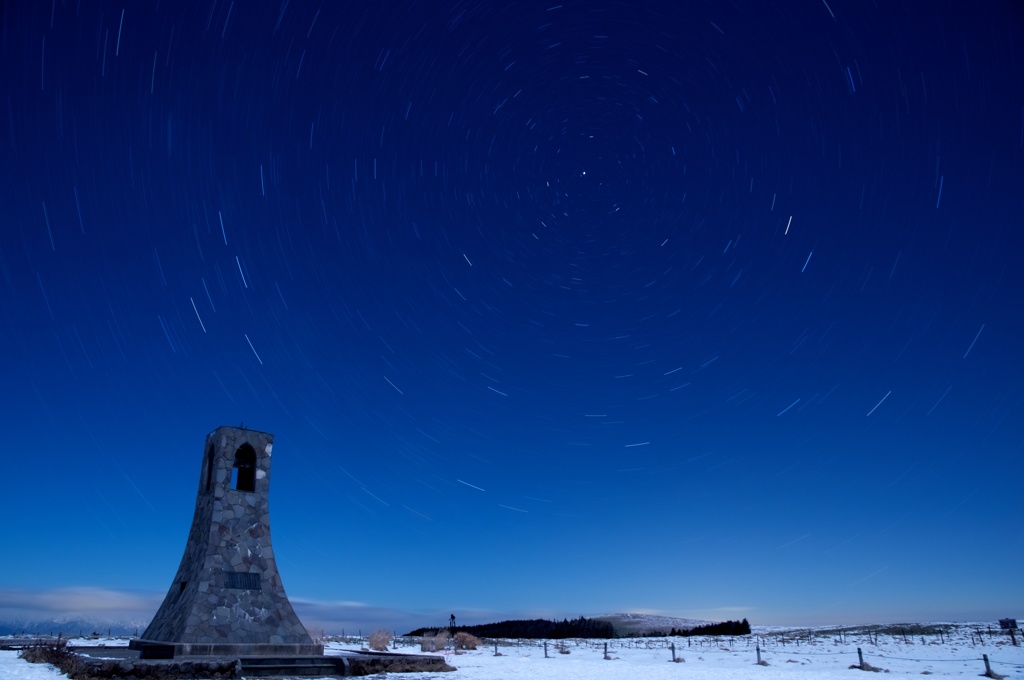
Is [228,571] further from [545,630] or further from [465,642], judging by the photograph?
[545,630]

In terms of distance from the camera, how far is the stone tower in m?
22.3

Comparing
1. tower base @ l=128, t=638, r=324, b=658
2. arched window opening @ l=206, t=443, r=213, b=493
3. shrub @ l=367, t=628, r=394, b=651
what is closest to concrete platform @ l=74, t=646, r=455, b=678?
tower base @ l=128, t=638, r=324, b=658

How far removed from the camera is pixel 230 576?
2380 cm

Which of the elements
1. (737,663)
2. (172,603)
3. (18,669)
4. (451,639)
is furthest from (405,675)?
(451,639)

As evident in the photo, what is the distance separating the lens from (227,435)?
1040 inches

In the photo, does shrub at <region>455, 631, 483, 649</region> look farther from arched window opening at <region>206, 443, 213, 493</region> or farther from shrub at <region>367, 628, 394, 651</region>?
arched window opening at <region>206, 443, 213, 493</region>

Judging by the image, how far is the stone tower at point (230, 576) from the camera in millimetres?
22281

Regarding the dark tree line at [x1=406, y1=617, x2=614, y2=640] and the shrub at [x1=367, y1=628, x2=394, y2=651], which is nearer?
the shrub at [x1=367, y1=628, x2=394, y2=651]

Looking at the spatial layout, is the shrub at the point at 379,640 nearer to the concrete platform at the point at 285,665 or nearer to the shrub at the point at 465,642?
the shrub at the point at 465,642

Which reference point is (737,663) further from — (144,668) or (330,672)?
(144,668)

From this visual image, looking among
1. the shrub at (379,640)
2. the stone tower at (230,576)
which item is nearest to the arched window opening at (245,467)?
the stone tower at (230,576)

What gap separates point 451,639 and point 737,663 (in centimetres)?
2355

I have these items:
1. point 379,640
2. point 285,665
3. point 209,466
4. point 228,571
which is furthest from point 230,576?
point 379,640

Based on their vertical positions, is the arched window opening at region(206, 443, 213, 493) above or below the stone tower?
above
